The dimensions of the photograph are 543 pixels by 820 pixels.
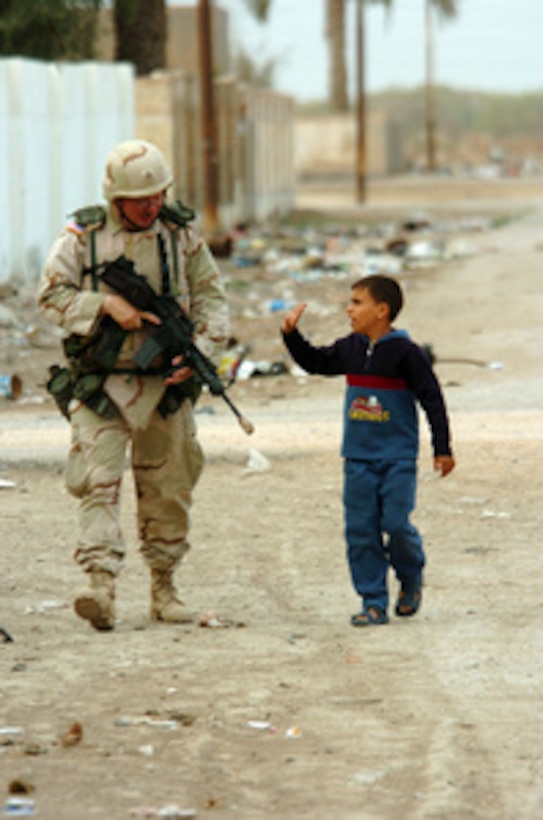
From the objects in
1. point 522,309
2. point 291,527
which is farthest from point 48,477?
point 522,309

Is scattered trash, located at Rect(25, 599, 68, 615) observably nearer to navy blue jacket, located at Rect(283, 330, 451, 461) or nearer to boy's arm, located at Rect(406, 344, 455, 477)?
navy blue jacket, located at Rect(283, 330, 451, 461)

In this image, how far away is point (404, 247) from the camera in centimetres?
2361

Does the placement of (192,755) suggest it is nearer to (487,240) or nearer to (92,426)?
(92,426)

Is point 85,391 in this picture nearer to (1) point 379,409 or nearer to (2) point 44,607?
(1) point 379,409

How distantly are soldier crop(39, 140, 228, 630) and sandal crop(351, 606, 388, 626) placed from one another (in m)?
0.71

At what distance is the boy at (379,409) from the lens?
616 cm

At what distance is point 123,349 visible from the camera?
6.30 meters

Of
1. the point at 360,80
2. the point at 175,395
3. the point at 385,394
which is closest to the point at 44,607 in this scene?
the point at 175,395

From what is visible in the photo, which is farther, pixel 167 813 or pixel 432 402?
pixel 432 402

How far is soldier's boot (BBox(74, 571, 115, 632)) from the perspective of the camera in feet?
20.6

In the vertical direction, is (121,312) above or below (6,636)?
above

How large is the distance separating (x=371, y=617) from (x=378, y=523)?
0.35 m

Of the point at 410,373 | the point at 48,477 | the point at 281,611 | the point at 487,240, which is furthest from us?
the point at 487,240

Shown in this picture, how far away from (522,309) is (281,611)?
1023 cm
